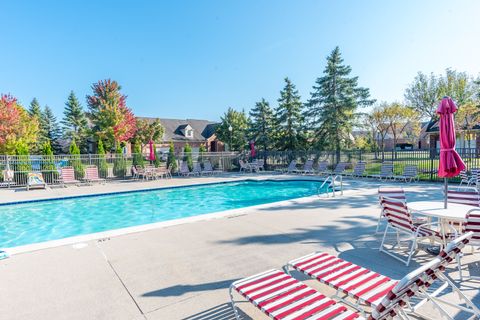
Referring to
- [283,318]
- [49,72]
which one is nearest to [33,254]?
[283,318]

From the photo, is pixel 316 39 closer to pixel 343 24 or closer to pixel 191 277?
pixel 343 24

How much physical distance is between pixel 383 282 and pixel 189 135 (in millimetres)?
35330

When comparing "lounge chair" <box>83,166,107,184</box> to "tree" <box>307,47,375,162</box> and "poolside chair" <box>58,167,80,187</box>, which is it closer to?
"poolside chair" <box>58,167,80,187</box>

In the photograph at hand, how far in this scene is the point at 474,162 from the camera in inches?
504

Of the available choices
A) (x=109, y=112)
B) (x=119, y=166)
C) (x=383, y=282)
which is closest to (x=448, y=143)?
(x=383, y=282)

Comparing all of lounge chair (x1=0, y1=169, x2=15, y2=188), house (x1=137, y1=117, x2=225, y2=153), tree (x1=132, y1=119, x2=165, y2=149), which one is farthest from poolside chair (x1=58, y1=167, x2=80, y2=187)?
house (x1=137, y1=117, x2=225, y2=153)

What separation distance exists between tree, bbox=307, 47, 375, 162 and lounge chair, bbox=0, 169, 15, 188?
61.6 ft

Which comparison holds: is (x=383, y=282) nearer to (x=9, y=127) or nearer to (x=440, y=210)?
(x=440, y=210)

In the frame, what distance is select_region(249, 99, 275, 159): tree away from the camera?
890 inches

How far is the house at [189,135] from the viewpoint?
116 feet

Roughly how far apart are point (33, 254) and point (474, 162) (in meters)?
16.7

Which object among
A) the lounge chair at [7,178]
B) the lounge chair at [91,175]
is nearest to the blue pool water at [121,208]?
the lounge chair at [91,175]

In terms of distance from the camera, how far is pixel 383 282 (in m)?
2.41

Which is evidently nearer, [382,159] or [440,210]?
[440,210]
